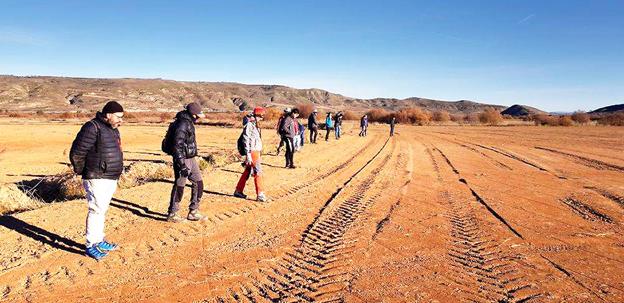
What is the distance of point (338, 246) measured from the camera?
225 inches

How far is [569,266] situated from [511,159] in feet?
41.0

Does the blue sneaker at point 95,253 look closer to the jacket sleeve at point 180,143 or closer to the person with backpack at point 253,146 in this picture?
the jacket sleeve at point 180,143

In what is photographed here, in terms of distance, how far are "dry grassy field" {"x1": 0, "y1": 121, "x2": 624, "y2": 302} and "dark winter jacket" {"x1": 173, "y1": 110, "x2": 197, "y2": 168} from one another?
1.11 meters

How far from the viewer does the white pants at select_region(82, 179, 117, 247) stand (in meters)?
5.01

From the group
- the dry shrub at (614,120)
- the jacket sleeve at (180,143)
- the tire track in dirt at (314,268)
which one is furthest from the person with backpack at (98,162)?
the dry shrub at (614,120)

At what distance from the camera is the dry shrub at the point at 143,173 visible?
1013cm

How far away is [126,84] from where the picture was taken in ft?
576

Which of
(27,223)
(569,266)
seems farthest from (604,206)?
(27,223)

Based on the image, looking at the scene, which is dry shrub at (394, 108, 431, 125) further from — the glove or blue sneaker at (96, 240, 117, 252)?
blue sneaker at (96, 240, 117, 252)

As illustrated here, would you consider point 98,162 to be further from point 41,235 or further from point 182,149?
point 41,235

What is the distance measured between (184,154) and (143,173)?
218 inches

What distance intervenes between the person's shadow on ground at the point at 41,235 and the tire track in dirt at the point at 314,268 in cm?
260

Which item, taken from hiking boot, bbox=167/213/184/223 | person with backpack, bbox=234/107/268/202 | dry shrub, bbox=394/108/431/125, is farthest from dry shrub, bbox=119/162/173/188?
dry shrub, bbox=394/108/431/125

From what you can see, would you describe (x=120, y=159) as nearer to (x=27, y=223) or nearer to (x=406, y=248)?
(x=27, y=223)
